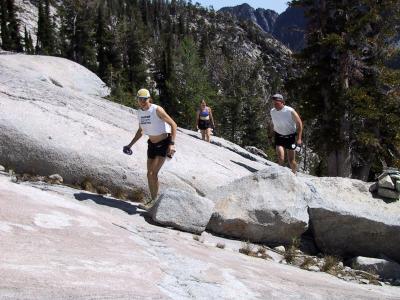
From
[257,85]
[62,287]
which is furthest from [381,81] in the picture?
[257,85]

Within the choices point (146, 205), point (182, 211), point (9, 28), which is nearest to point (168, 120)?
point (182, 211)

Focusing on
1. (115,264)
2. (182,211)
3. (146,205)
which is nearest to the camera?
(115,264)

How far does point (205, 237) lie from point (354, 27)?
37.4 feet

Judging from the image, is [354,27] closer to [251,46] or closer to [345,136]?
[345,136]

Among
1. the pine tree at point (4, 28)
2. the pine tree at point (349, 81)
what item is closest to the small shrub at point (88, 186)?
the pine tree at point (349, 81)

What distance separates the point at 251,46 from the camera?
174625mm

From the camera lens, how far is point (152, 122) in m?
8.48

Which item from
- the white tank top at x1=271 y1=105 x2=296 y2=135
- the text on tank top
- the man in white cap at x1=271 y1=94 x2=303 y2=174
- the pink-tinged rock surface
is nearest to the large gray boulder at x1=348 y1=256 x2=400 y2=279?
the pink-tinged rock surface

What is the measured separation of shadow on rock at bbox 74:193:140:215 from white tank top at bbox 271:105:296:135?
3.91 metres

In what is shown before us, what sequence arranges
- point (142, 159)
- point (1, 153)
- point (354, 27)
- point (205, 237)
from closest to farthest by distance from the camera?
point (205, 237) < point (1, 153) < point (142, 159) < point (354, 27)

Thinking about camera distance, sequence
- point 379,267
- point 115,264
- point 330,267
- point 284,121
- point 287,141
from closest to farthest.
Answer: point 115,264
point 330,267
point 379,267
point 284,121
point 287,141

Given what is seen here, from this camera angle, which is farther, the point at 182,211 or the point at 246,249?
the point at 182,211

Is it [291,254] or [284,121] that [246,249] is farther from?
[284,121]

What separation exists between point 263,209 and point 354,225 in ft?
6.51
